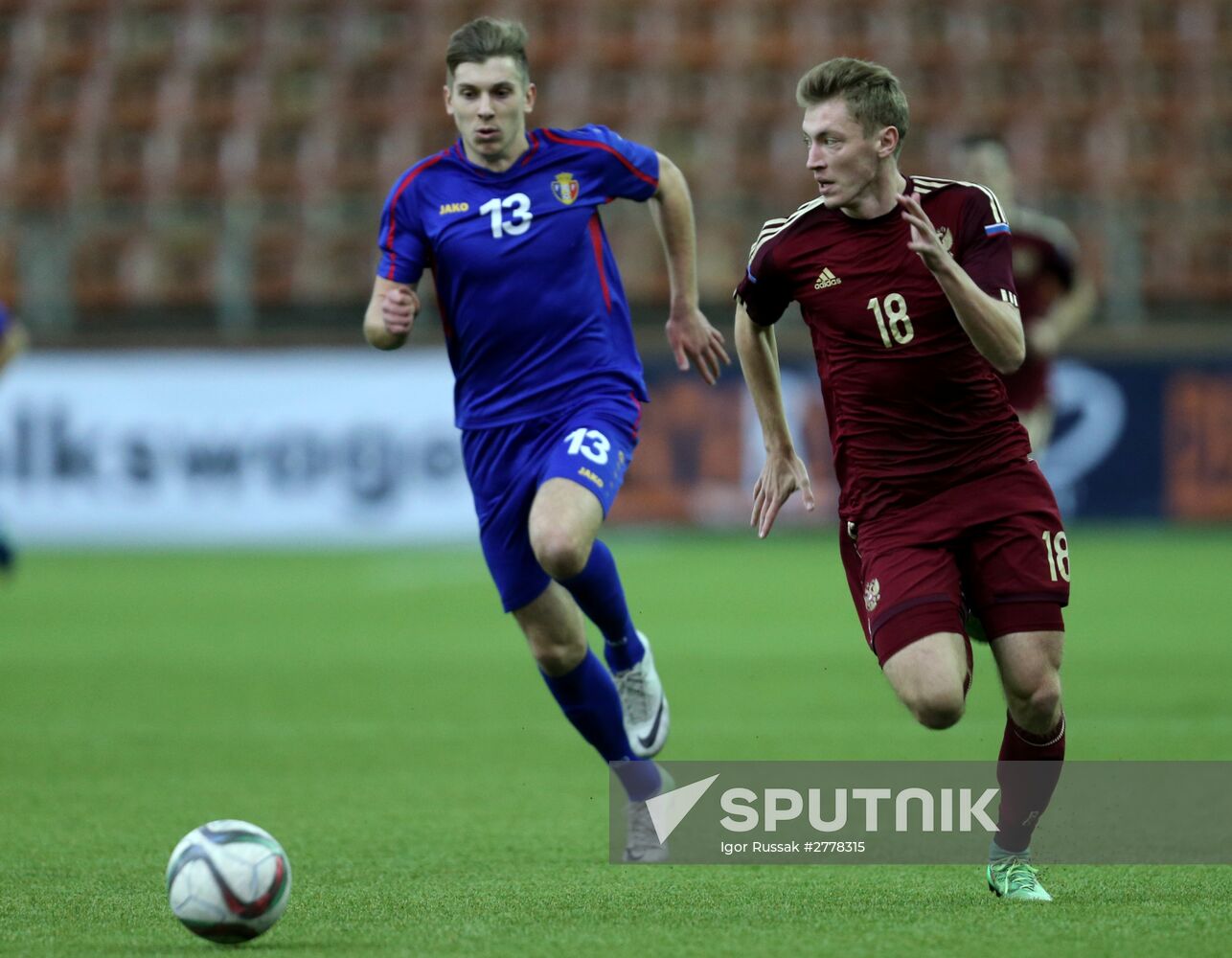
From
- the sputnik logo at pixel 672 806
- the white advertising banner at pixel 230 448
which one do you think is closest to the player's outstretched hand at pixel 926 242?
the sputnik logo at pixel 672 806

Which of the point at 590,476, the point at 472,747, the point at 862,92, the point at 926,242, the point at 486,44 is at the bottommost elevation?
the point at 472,747

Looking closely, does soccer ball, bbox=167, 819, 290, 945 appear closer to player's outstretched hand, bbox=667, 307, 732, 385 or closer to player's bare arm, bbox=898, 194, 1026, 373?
player's bare arm, bbox=898, 194, 1026, 373

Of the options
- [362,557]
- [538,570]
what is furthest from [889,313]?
[362,557]

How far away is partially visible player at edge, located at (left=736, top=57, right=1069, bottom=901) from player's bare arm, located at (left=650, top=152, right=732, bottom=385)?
817mm

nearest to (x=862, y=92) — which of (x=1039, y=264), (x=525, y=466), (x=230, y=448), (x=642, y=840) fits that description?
(x=525, y=466)

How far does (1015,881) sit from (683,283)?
216 centimetres

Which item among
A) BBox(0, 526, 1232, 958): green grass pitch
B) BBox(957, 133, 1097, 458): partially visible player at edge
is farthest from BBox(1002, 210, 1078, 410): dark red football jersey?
BBox(0, 526, 1232, 958): green grass pitch

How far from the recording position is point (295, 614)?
40.6 feet

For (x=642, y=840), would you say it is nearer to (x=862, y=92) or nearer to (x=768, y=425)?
(x=768, y=425)

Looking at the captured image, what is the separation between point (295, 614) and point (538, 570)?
6.91 meters

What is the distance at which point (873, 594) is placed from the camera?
479 centimetres

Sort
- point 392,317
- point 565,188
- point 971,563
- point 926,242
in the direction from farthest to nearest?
1. point 565,188
2. point 392,317
3. point 971,563
4. point 926,242

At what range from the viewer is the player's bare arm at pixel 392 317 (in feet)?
17.6

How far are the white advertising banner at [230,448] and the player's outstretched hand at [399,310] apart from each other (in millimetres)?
11753
